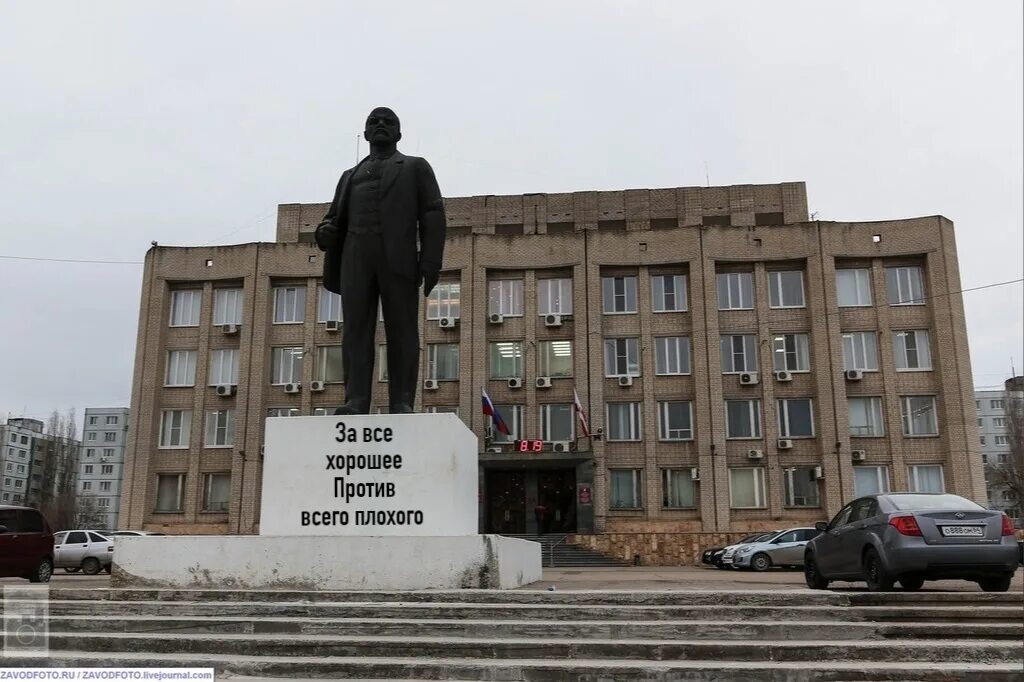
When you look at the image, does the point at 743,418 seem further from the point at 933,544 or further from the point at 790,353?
the point at 933,544

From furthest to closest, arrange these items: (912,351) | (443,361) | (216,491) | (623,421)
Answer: (443,361) → (216,491) → (623,421) → (912,351)

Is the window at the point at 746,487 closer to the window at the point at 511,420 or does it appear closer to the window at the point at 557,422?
the window at the point at 557,422

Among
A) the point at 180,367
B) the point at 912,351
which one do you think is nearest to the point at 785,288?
the point at 912,351

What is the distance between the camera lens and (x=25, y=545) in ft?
51.1

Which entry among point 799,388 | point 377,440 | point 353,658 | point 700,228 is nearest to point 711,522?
point 799,388

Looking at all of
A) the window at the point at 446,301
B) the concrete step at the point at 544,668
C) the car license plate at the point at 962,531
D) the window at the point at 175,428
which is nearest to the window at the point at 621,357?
the window at the point at 446,301

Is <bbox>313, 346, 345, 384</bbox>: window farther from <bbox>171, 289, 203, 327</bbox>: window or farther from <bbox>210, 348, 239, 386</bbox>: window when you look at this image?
<bbox>171, 289, 203, 327</bbox>: window

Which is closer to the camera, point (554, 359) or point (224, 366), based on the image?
point (554, 359)

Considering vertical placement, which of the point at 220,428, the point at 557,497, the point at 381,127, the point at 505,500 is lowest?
the point at 505,500

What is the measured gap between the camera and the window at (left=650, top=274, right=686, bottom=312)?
3428cm

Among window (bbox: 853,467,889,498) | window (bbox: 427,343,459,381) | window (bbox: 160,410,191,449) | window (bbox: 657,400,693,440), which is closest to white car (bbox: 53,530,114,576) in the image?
window (bbox: 160,410,191,449)

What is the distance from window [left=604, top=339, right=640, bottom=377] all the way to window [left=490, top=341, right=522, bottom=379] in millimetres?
3643

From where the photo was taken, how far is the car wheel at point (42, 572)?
15742mm

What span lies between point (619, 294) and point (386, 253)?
1038 inches
